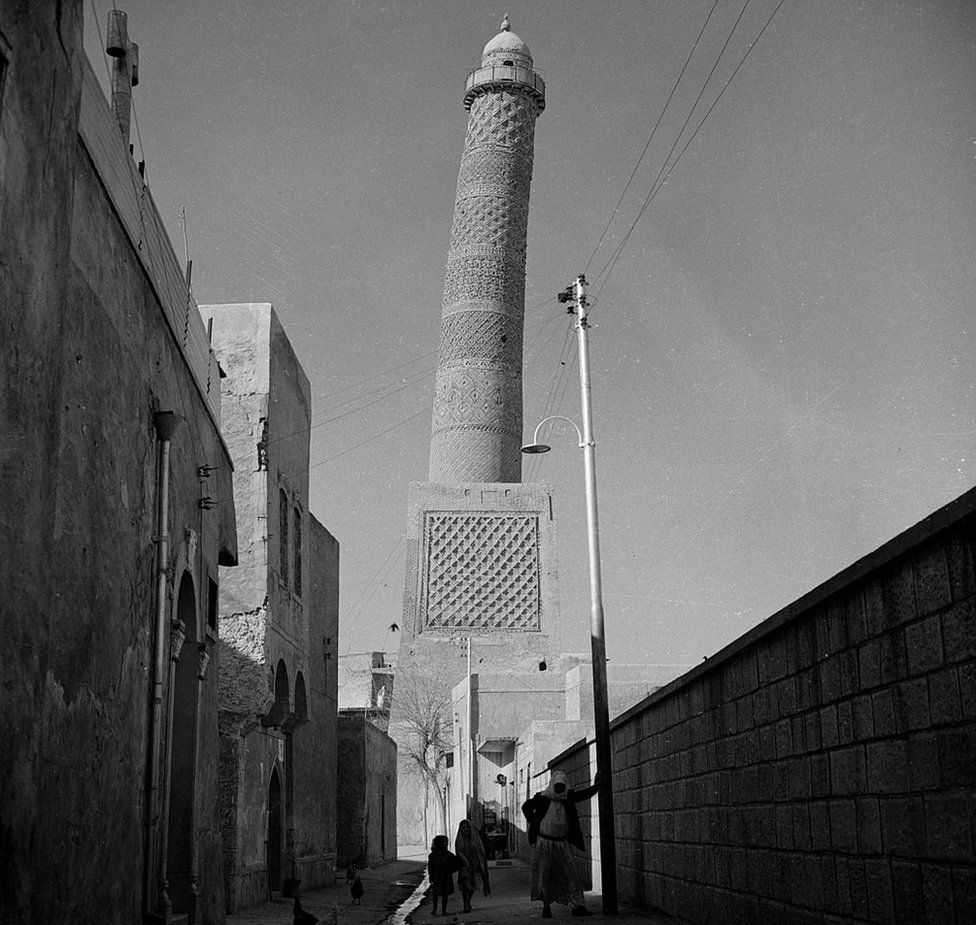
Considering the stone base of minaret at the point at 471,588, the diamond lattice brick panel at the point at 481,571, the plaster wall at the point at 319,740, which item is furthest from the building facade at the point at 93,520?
the diamond lattice brick panel at the point at 481,571

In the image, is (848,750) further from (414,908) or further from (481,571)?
(481,571)

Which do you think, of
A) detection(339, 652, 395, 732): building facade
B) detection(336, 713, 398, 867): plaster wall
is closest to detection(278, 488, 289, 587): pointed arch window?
detection(336, 713, 398, 867): plaster wall

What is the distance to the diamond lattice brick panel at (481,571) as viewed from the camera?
32250 mm

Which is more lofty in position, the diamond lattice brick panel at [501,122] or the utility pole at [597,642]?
the diamond lattice brick panel at [501,122]

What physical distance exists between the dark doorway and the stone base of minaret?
1587 centimetres

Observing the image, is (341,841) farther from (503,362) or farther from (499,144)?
(499,144)

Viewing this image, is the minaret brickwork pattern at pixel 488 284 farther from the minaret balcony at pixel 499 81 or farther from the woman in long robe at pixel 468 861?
the woman in long robe at pixel 468 861

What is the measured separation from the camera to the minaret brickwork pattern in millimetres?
34375

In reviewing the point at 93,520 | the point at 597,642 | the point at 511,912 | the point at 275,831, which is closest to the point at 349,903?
the point at 275,831

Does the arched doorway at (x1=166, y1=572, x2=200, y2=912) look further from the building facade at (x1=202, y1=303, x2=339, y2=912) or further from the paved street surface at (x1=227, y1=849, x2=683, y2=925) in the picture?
the building facade at (x1=202, y1=303, x2=339, y2=912)

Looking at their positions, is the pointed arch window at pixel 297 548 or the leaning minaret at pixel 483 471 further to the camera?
the leaning minaret at pixel 483 471

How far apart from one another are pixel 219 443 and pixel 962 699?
8.68 metres

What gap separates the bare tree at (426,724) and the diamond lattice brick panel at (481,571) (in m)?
1.56

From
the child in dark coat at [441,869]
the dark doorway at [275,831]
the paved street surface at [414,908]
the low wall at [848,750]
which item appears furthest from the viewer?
the dark doorway at [275,831]
